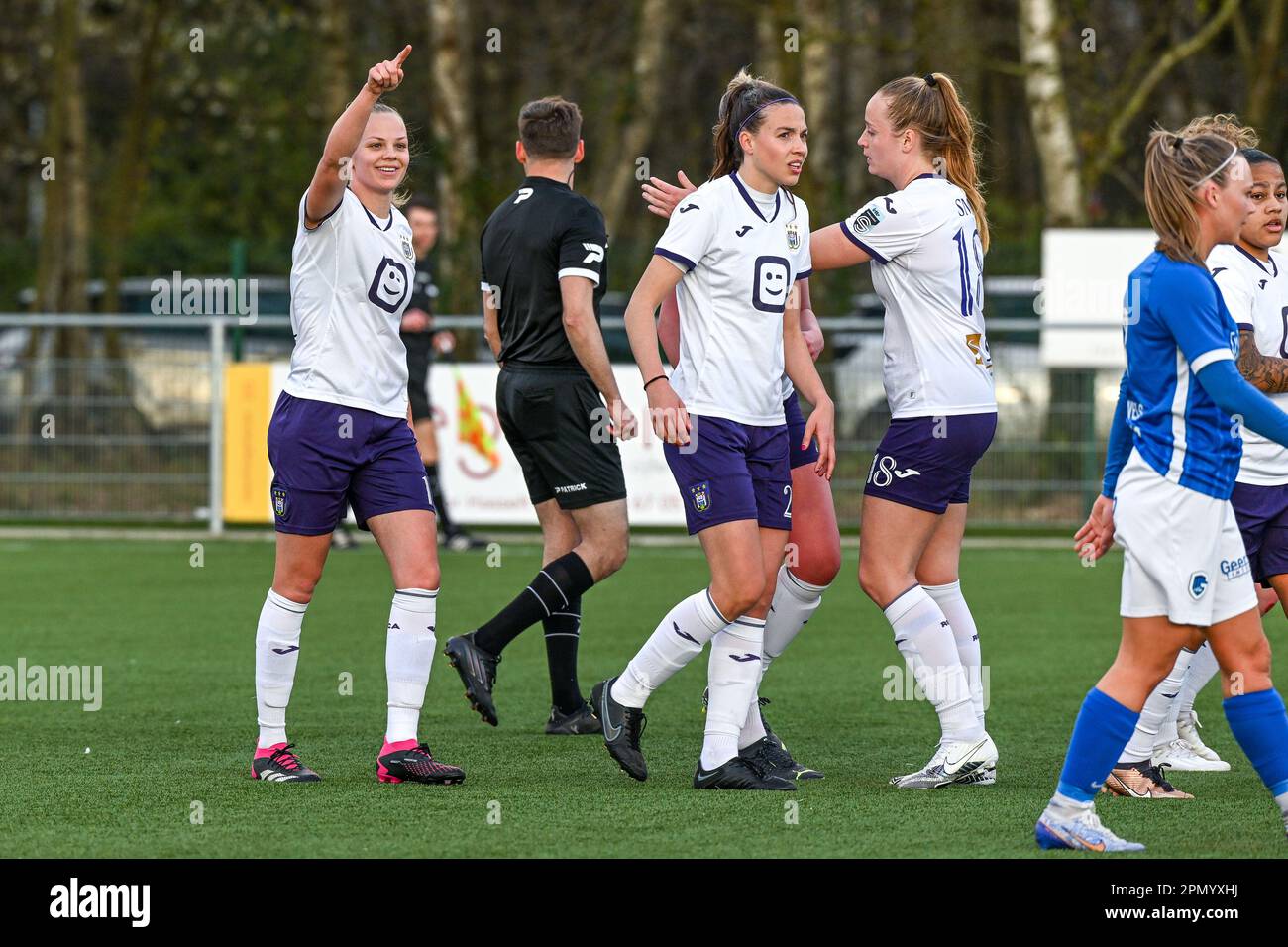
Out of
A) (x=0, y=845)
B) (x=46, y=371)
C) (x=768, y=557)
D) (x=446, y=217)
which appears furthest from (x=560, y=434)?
(x=446, y=217)

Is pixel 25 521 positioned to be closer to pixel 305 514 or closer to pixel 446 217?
pixel 446 217

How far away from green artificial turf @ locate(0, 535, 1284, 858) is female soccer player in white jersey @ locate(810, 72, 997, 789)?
36 cm

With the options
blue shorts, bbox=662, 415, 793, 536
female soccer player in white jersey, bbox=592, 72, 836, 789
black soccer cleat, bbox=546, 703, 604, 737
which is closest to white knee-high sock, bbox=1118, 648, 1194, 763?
female soccer player in white jersey, bbox=592, 72, 836, 789

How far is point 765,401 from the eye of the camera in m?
5.93

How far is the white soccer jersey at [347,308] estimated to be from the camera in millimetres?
5996

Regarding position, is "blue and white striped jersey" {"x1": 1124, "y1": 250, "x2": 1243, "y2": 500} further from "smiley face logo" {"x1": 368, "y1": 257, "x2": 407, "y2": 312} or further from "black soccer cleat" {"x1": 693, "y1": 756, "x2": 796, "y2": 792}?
"smiley face logo" {"x1": 368, "y1": 257, "x2": 407, "y2": 312}

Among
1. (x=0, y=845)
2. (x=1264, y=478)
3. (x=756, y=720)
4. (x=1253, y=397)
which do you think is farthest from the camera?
(x=756, y=720)

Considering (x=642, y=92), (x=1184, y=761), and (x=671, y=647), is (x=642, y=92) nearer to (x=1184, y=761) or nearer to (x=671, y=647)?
(x=1184, y=761)

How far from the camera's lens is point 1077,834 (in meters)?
4.89

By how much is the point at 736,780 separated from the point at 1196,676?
175 centimetres

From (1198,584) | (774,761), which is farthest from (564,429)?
(1198,584)

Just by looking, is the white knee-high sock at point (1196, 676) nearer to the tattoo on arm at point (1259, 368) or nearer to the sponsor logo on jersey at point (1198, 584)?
the tattoo on arm at point (1259, 368)

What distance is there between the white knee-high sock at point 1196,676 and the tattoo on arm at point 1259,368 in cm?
110
